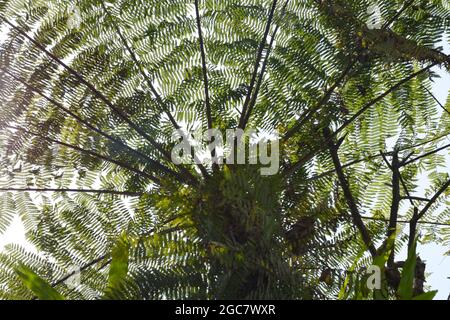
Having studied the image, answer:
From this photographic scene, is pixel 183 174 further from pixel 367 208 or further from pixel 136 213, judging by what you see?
pixel 367 208

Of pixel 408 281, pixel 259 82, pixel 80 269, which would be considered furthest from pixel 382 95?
pixel 80 269

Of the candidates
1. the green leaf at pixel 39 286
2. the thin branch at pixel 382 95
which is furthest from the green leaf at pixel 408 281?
the thin branch at pixel 382 95

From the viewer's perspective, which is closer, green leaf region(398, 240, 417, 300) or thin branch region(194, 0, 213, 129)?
green leaf region(398, 240, 417, 300)

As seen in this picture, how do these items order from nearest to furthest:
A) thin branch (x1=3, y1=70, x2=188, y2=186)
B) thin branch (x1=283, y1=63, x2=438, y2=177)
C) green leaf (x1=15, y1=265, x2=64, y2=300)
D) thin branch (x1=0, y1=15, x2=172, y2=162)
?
green leaf (x1=15, y1=265, x2=64, y2=300) → thin branch (x1=283, y1=63, x2=438, y2=177) → thin branch (x1=3, y1=70, x2=188, y2=186) → thin branch (x1=0, y1=15, x2=172, y2=162)

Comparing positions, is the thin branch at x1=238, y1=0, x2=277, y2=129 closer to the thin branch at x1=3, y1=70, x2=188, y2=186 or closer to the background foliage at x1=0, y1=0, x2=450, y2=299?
the background foliage at x1=0, y1=0, x2=450, y2=299

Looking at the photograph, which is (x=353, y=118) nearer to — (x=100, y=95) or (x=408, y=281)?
(x=100, y=95)

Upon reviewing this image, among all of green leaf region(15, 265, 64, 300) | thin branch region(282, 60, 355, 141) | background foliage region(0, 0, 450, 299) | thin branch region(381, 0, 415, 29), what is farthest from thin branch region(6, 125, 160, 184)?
thin branch region(381, 0, 415, 29)

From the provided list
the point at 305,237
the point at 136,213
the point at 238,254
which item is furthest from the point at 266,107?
the point at 238,254

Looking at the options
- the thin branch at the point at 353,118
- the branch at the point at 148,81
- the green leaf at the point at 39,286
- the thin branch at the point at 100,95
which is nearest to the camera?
the green leaf at the point at 39,286

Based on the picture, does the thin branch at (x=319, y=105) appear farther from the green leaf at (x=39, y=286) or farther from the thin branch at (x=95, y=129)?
the green leaf at (x=39, y=286)

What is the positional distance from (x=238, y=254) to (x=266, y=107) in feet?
4.76

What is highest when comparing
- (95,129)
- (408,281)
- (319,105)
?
(319,105)

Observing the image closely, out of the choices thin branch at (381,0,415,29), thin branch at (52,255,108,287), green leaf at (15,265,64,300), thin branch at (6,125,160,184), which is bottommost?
thin branch at (52,255,108,287)

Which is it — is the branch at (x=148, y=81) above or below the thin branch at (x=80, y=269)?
above
